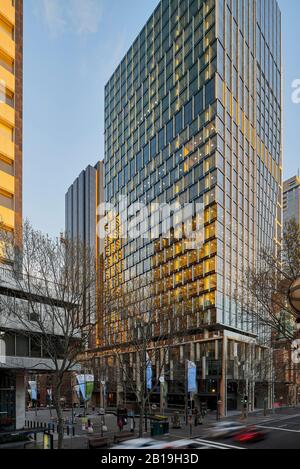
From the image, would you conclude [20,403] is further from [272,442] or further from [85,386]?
[272,442]

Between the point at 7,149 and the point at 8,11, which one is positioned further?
the point at 8,11

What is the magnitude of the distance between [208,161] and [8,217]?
4597 centimetres

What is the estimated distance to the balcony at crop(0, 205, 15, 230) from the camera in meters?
38.5

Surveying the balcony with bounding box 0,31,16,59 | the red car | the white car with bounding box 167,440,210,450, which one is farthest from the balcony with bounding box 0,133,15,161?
the white car with bounding box 167,440,210,450

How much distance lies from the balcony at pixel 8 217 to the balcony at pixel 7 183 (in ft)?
5.63

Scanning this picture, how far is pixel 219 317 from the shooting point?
73.4 meters

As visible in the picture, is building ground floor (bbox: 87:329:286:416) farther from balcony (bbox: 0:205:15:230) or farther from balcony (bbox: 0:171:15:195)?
balcony (bbox: 0:171:15:195)

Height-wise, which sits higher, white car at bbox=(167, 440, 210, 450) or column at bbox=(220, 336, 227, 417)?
white car at bbox=(167, 440, 210, 450)

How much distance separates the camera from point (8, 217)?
129 ft

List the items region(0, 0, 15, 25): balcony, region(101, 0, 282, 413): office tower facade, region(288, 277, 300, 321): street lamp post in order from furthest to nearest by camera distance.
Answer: region(101, 0, 282, 413): office tower facade
region(0, 0, 15, 25): balcony
region(288, 277, 300, 321): street lamp post

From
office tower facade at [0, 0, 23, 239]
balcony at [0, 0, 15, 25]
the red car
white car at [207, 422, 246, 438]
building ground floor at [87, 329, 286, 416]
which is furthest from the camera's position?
building ground floor at [87, 329, 286, 416]

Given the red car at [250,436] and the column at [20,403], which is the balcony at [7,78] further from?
the red car at [250,436]

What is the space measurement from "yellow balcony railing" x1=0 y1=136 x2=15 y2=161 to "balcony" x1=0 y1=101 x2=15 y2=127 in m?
1.52

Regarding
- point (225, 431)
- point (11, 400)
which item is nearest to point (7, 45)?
point (11, 400)
